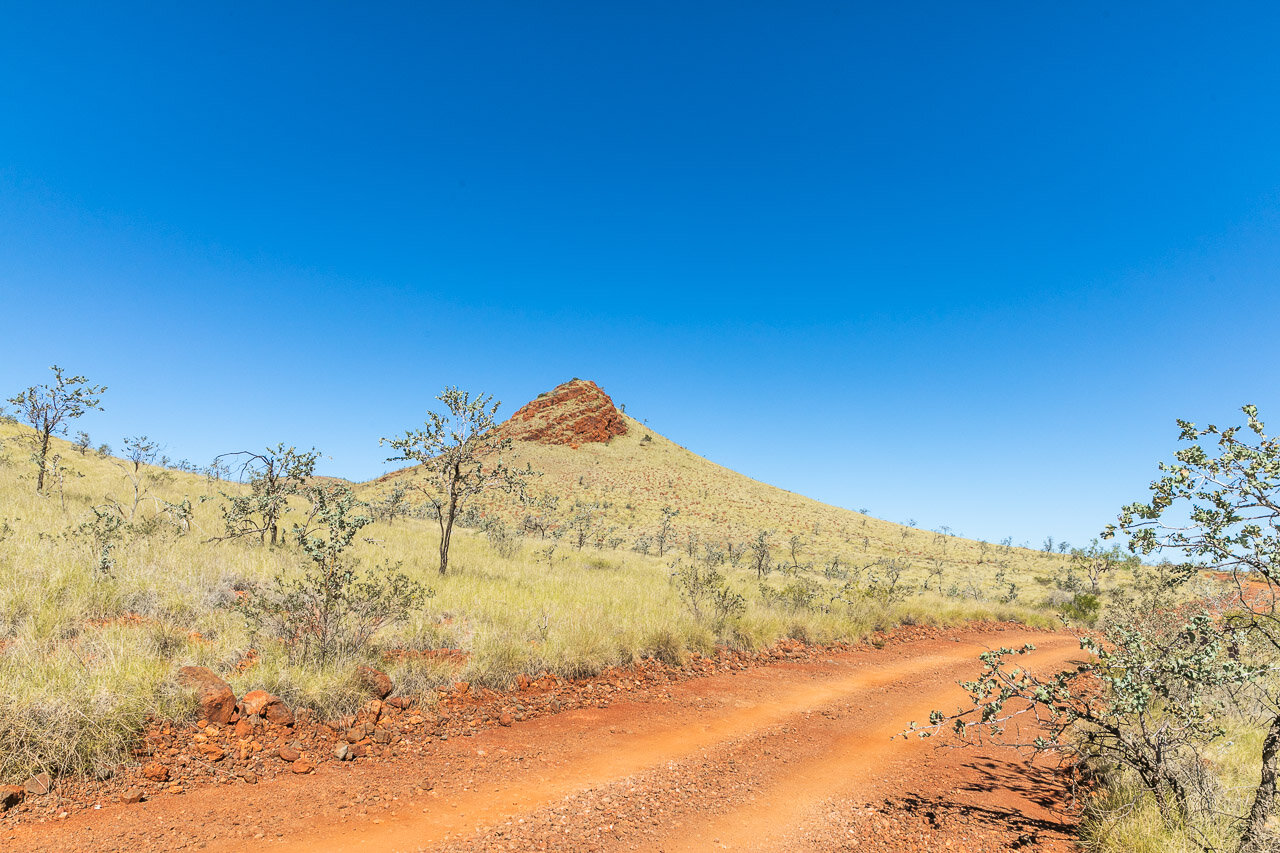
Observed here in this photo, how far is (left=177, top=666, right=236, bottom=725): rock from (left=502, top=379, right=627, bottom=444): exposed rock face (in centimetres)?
8123

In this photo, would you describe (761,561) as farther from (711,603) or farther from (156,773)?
(156,773)

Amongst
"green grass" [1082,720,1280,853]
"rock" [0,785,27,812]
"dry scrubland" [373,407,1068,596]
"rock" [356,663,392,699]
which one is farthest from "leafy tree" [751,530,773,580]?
"rock" [0,785,27,812]

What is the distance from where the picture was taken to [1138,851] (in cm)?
443

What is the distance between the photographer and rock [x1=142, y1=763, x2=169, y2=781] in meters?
4.64

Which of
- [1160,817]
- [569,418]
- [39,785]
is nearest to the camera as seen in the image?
[39,785]

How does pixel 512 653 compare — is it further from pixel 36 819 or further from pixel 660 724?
pixel 36 819

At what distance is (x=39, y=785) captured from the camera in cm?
425

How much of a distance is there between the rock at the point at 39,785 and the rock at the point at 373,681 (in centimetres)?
257

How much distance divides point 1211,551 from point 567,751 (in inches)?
242

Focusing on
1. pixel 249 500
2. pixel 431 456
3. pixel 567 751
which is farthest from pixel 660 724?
pixel 249 500

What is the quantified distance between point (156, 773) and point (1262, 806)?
8.59 metres

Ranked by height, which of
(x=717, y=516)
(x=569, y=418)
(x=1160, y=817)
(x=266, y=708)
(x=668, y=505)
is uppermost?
(x=569, y=418)

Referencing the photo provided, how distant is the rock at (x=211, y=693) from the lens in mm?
5477

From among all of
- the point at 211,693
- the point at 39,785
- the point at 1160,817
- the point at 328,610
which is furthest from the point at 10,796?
the point at 1160,817
